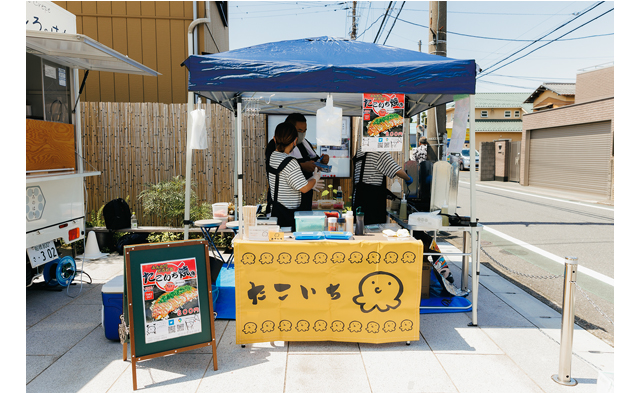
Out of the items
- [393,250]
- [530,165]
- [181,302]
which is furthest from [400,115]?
[530,165]

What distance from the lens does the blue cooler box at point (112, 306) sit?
3.61 meters

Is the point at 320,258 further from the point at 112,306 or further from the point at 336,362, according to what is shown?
the point at 112,306

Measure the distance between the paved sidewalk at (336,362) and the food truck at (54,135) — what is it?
784 mm

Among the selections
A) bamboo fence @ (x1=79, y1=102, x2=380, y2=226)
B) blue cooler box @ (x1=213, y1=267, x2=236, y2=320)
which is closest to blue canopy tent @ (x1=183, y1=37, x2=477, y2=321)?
blue cooler box @ (x1=213, y1=267, x2=236, y2=320)

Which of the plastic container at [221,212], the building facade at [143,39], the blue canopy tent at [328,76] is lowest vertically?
the plastic container at [221,212]

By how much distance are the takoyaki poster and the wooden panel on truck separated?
7.13 ft

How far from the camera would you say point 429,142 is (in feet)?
31.5

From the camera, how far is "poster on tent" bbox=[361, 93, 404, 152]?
13.5 feet

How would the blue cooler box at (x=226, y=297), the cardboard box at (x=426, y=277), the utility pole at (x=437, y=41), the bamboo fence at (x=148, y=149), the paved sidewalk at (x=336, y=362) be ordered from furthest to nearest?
1. the utility pole at (x=437, y=41)
2. the bamboo fence at (x=148, y=149)
3. the cardboard box at (x=426, y=277)
4. the blue cooler box at (x=226, y=297)
5. the paved sidewalk at (x=336, y=362)

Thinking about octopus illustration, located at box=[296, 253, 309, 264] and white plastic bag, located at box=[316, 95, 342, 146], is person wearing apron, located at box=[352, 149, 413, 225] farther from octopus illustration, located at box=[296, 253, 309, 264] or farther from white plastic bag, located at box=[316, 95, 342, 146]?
Answer: octopus illustration, located at box=[296, 253, 309, 264]

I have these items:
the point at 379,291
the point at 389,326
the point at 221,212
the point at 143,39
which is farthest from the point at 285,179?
the point at 143,39

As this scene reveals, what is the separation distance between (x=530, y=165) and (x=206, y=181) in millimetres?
18009

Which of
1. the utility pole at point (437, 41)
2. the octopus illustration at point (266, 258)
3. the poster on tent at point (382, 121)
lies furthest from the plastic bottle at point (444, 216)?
the utility pole at point (437, 41)

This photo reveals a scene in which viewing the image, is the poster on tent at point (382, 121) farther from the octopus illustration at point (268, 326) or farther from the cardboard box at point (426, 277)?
the octopus illustration at point (268, 326)
